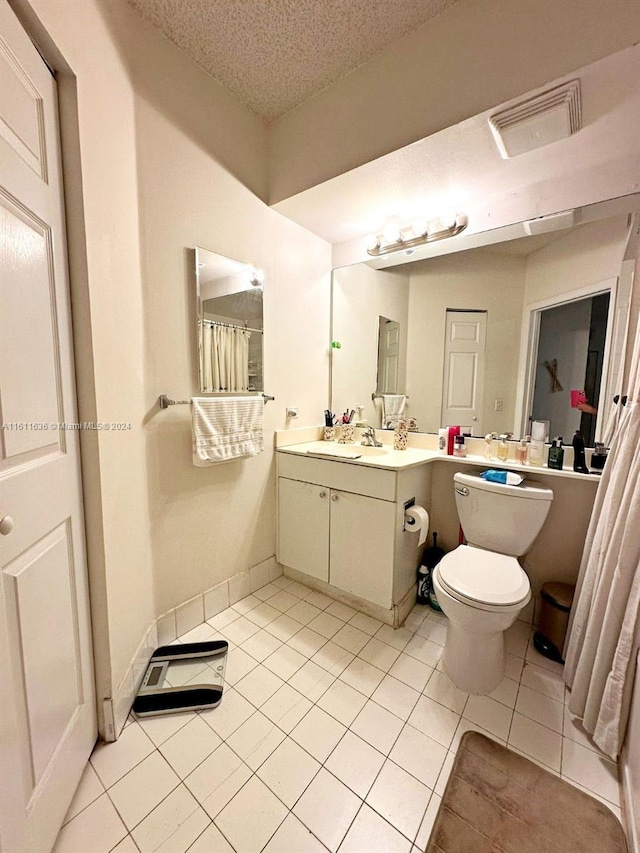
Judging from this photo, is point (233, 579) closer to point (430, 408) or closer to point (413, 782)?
point (413, 782)

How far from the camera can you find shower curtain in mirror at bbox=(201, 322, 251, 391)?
163 centimetres

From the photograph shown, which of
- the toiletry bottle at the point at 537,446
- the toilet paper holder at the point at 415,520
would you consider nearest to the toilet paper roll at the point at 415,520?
the toilet paper holder at the point at 415,520

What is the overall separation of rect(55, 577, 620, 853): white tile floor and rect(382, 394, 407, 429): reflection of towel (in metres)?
1.22

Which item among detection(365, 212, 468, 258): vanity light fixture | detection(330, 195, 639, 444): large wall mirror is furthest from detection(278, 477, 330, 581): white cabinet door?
detection(365, 212, 468, 258): vanity light fixture

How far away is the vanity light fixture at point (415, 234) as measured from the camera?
5.96ft

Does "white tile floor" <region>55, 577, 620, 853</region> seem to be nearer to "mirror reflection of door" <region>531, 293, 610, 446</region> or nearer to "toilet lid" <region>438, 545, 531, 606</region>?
"toilet lid" <region>438, 545, 531, 606</region>

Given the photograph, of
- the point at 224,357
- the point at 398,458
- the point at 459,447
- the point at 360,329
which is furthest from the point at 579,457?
the point at 224,357

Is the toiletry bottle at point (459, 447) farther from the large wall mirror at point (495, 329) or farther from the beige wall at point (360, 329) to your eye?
the beige wall at point (360, 329)

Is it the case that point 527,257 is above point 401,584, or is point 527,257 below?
above

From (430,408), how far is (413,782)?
5.38ft

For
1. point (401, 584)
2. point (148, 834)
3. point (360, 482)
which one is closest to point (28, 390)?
point (148, 834)

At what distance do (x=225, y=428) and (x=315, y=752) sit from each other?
4.26 ft

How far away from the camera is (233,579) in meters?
1.90

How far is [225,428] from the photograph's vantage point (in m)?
1.67
